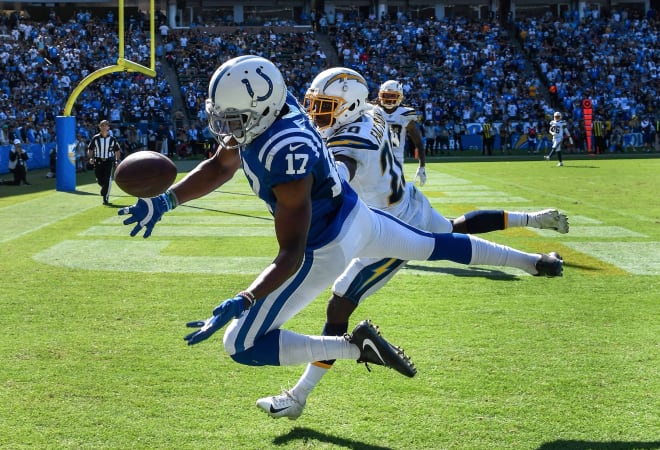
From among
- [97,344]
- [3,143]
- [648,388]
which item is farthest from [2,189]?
[648,388]

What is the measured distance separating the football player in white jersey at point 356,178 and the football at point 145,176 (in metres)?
0.98

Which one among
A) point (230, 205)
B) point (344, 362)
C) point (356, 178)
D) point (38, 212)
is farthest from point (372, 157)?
point (38, 212)

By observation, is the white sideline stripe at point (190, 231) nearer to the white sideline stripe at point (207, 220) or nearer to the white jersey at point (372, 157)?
the white sideline stripe at point (207, 220)

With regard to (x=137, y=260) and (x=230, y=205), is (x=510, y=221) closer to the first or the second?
(x=137, y=260)

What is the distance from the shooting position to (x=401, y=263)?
184 inches

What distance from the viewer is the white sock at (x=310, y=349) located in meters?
3.74

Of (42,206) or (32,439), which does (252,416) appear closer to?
(32,439)

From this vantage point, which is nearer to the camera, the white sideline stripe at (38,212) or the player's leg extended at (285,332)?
the player's leg extended at (285,332)

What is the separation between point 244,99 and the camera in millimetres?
3582

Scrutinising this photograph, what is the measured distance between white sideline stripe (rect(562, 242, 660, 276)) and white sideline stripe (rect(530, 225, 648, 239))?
0.60m

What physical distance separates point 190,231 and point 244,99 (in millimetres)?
7606

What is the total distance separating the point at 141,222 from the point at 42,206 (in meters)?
11.1

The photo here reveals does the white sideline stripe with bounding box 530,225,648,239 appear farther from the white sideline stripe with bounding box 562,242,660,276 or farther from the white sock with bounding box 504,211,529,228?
the white sock with bounding box 504,211,529,228

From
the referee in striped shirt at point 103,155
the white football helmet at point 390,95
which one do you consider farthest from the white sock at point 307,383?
the referee in striped shirt at point 103,155
